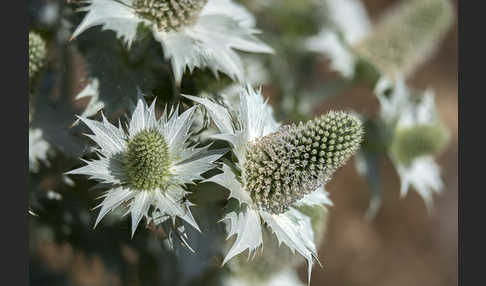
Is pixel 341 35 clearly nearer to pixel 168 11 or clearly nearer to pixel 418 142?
pixel 418 142

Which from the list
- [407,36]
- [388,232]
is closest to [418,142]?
[407,36]

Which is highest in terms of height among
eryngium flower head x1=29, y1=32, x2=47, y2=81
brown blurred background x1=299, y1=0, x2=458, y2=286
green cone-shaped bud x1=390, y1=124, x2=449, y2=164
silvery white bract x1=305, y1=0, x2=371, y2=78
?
eryngium flower head x1=29, y1=32, x2=47, y2=81

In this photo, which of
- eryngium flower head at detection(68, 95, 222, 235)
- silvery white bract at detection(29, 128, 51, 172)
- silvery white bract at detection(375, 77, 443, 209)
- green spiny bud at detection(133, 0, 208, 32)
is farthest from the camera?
silvery white bract at detection(375, 77, 443, 209)

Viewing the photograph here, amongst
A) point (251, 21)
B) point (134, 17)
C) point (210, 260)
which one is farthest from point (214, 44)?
point (210, 260)

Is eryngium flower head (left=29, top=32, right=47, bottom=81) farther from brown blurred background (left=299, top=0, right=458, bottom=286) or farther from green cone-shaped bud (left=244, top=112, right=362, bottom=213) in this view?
brown blurred background (left=299, top=0, right=458, bottom=286)

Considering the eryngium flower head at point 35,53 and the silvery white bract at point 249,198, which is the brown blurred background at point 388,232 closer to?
the silvery white bract at point 249,198

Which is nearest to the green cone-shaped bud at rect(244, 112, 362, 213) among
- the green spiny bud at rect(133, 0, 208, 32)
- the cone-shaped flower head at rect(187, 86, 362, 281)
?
the cone-shaped flower head at rect(187, 86, 362, 281)
